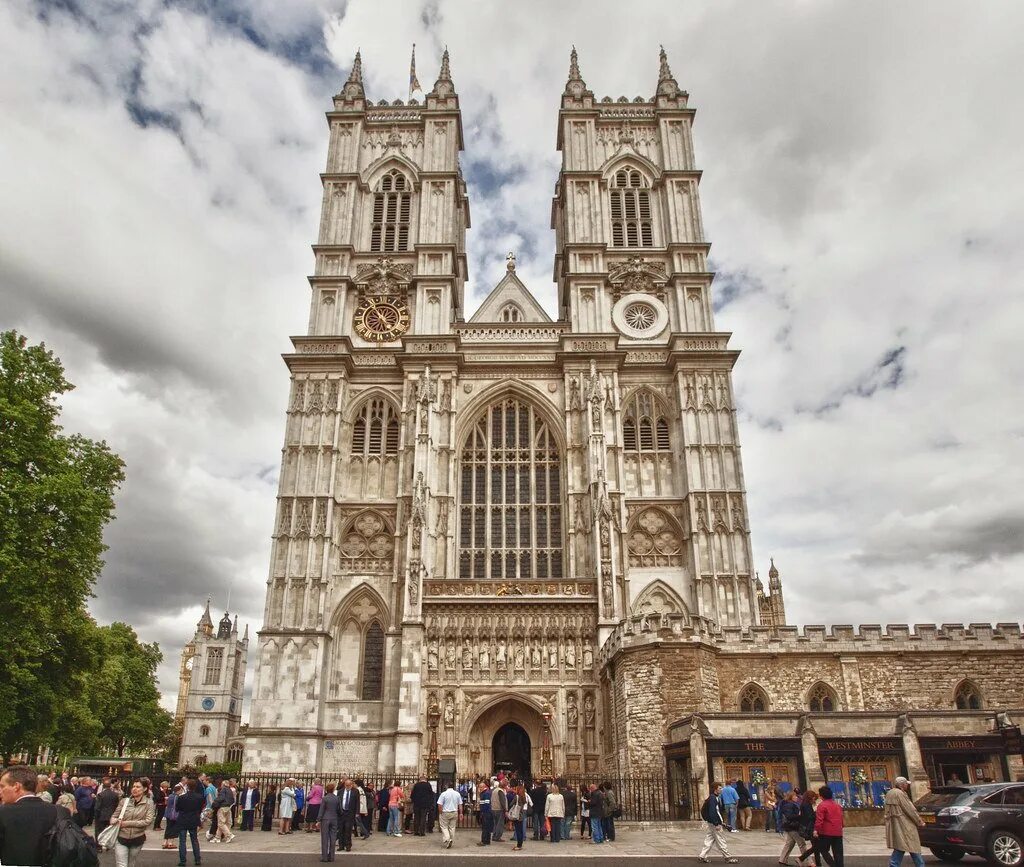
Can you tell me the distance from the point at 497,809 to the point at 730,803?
196 inches

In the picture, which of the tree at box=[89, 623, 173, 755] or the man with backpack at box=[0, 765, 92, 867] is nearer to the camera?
the man with backpack at box=[0, 765, 92, 867]

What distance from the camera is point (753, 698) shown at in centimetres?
2366

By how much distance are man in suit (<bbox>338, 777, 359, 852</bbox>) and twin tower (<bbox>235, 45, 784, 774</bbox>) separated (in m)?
9.60

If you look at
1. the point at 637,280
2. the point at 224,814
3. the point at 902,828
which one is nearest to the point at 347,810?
the point at 224,814

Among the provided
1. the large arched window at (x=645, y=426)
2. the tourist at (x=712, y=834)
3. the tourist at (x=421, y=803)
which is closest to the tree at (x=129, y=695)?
the large arched window at (x=645, y=426)

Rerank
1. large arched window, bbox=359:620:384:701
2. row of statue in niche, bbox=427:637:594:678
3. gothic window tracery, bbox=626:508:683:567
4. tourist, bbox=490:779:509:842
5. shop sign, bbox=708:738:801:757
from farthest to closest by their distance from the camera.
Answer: gothic window tracery, bbox=626:508:683:567, large arched window, bbox=359:620:384:701, row of statue in niche, bbox=427:637:594:678, shop sign, bbox=708:738:801:757, tourist, bbox=490:779:509:842

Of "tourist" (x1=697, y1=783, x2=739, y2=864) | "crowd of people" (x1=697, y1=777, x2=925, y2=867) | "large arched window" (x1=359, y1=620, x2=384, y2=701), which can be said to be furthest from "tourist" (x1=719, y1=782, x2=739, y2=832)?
"large arched window" (x1=359, y1=620, x2=384, y2=701)

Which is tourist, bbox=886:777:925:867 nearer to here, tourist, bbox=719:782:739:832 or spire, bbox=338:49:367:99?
tourist, bbox=719:782:739:832

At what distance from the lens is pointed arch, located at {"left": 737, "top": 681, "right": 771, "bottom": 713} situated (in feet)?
77.0

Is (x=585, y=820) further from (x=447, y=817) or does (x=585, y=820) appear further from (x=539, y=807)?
(x=447, y=817)

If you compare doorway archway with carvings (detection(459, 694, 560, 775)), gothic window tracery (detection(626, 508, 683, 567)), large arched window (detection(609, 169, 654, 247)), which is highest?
large arched window (detection(609, 169, 654, 247))

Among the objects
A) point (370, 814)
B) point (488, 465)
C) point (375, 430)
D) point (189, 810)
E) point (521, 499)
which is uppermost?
point (375, 430)

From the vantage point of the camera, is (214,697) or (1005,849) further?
(214,697)

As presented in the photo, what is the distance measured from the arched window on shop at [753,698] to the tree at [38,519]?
19.1 m
